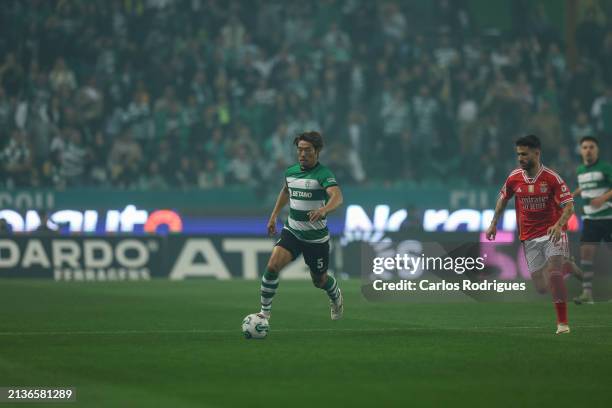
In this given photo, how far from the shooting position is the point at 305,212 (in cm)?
1282

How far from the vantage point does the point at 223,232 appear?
24.2 metres

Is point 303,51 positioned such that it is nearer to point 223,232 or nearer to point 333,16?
point 333,16

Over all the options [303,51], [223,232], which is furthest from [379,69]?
[223,232]

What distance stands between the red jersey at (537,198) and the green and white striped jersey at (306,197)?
6.45ft

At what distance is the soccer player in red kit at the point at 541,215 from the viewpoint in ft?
41.1

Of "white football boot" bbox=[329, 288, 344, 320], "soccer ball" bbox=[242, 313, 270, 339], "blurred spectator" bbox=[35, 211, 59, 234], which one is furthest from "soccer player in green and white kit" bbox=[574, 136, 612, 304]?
"blurred spectator" bbox=[35, 211, 59, 234]

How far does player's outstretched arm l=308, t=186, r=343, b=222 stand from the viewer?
1192 cm

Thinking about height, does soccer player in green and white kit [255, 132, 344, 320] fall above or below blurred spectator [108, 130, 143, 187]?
below

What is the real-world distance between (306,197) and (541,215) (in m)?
2.53

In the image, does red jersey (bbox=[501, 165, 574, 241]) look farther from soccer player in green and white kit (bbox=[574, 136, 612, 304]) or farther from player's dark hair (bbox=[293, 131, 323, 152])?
soccer player in green and white kit (bbox=[574, 136, 612, 304])
